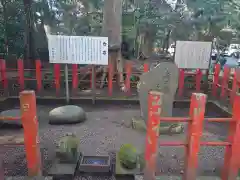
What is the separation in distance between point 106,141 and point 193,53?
3.76 m

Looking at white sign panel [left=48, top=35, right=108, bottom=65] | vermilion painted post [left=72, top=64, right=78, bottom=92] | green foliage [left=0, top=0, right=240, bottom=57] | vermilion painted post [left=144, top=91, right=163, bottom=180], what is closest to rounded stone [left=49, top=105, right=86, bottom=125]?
white sign panel [left=48, top=35, right=108, bottom=65]

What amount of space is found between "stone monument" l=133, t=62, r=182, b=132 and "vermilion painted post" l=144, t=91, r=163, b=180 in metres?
2.05

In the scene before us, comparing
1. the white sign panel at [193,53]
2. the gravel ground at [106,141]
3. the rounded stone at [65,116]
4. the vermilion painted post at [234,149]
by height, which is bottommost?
the gravel ground at [106,141]

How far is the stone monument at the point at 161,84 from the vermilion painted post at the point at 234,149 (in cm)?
190

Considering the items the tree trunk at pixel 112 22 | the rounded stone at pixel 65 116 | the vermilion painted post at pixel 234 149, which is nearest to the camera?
the vermilion painted post at pixel 234 149

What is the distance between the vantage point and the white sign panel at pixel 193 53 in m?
6.37

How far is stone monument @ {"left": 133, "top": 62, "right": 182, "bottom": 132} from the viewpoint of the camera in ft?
14.4

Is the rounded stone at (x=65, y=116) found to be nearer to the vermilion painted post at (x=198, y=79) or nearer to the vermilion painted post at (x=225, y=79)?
the vermilion painted post at (x=198, y=79)

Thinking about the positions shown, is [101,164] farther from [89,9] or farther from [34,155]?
[89,9]

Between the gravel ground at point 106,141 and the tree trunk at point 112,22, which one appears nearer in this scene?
the gravel ground at point 106,141

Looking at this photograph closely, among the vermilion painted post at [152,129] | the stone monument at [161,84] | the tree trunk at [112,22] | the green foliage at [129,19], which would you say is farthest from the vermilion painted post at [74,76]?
the green foliage at [129,19]

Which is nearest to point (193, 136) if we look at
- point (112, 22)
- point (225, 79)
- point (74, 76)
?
point (225, 79)

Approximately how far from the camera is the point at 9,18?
1155 cm

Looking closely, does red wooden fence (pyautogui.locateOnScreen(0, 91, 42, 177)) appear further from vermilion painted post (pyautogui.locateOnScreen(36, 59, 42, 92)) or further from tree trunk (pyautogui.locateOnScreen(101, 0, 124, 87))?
tree trunk (pyautogui.locateOnScreen(101, 0, 124, 87))
